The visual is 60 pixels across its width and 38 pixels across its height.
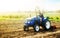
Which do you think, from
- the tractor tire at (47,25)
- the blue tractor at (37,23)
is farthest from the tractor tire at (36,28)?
the tractor tire at (47,25)

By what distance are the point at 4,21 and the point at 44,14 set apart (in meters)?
0.60

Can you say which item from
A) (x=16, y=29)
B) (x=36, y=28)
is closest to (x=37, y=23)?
(x=36, y=28)

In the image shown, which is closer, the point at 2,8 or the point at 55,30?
the point at 2,8

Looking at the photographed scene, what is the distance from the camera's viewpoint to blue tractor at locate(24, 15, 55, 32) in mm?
2234

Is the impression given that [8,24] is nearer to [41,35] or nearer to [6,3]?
[6,3]

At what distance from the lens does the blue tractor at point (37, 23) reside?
223cm

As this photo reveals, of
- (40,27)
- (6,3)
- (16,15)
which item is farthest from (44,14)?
(6,3)

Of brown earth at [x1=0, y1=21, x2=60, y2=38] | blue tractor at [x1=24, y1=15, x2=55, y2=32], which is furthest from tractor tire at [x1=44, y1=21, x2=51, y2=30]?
brown earth at [x1=0, y1=21, x2=60, y2=38]

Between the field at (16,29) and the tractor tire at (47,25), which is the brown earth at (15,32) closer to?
the field at (16,29)

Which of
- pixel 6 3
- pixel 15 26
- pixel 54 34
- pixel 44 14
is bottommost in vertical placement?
pixel 54 34

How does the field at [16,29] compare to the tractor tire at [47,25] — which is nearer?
the field at [16,29]

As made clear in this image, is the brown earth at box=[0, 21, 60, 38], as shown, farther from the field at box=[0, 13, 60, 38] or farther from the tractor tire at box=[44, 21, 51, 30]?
the tractor tire at box=[44, 21, 51, 30]

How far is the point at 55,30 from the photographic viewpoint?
7.79 ft

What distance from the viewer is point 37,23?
231 centimetres
